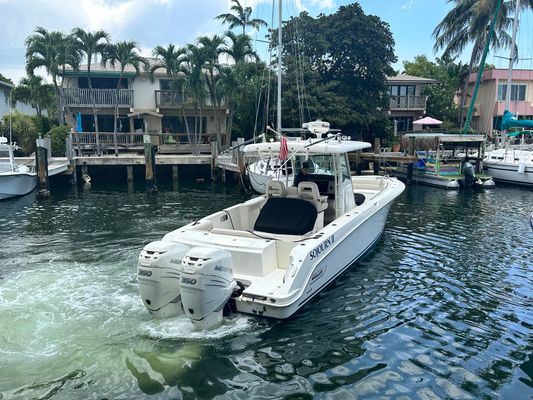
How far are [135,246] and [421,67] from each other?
41.4m

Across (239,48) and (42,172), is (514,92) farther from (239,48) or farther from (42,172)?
(42,172)

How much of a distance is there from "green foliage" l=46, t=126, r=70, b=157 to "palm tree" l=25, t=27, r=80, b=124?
3.63 m

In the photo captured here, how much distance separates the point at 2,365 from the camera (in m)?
5.43

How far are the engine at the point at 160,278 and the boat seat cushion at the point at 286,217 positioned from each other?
247 centimetres

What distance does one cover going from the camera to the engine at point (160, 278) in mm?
6156

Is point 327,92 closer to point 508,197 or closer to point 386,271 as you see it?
point 508,197

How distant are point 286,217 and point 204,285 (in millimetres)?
3149

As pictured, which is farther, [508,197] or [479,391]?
[508,197]

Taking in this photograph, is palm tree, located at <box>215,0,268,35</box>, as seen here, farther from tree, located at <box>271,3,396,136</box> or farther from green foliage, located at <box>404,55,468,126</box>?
green foliage, located at <box>404,55,468,126</box>

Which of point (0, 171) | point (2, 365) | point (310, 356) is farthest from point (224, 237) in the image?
point (0, 171)

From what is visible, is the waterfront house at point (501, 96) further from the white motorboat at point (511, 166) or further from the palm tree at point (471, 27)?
the white motorboat at point (511, 166)

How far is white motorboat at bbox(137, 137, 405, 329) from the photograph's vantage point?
6.08 m

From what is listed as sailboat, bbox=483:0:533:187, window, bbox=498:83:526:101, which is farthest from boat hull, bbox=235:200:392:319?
window, bbox=498:83:526:101

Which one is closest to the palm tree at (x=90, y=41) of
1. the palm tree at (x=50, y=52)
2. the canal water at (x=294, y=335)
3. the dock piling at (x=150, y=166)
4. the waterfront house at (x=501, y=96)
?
the palm tree at (x=50, y=52)
